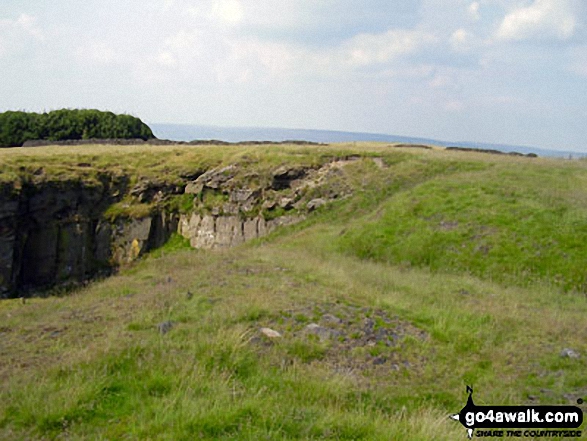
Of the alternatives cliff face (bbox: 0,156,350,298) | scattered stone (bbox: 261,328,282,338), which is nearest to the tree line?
cliff face (bbox: 0,156,350,298)

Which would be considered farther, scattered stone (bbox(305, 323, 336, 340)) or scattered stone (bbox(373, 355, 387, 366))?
scattered stone (bbox(305, 323, 336, 340))

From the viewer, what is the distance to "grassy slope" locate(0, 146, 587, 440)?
5.09 meters

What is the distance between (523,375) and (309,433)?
4213mm

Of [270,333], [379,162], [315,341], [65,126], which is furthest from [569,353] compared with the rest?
[65,126]

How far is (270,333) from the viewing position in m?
8.20

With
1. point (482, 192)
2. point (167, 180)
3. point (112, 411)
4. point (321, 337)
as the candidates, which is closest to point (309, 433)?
point (112, 411)

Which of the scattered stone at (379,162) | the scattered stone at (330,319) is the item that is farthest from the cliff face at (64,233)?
the scattered stone at (330,319)

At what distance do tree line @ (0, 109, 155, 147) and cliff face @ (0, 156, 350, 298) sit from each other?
19197 mm

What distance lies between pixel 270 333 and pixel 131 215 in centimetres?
2124

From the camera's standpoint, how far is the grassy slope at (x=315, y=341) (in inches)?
200

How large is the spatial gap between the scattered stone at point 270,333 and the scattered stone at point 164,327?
1.52 metres

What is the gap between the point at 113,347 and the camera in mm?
6707

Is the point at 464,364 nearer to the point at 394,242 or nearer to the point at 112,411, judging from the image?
the point at 112,411

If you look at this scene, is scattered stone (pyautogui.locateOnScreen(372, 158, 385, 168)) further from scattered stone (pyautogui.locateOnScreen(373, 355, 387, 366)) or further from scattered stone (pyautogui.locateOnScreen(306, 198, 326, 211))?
scattered stone (pyautogui.locateOnScreen(373, 355, 387, 366))
